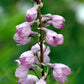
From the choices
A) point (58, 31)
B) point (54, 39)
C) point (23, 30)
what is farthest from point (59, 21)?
point (58, 31)

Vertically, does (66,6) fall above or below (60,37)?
below

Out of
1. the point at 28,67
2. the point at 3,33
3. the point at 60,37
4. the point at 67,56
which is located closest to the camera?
the point at 60,37

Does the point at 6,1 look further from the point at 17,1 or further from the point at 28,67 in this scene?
the point at 28,67

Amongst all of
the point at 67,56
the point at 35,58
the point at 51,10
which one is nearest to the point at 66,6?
the point at 51,10

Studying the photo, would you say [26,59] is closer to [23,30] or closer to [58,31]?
[23,30]

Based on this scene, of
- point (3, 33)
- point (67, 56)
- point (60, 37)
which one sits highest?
point (60, 37)

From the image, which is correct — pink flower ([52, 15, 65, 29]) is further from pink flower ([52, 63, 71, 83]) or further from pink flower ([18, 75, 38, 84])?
pink flower ([18, 75, 38, 84])
